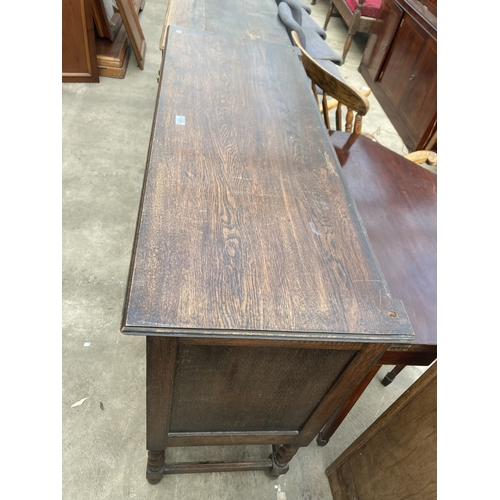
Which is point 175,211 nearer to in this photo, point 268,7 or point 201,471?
point 201,471

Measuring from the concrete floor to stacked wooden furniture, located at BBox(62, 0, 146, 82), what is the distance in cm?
43

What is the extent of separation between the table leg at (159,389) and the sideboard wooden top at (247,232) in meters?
0.10

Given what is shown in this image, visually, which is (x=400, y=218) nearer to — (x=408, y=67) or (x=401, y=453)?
(x=401, y=453)

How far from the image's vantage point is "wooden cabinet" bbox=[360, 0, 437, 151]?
2.67 meters

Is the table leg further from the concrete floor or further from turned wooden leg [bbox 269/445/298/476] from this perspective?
turned wooden leg [bbox 269/445/298/476]

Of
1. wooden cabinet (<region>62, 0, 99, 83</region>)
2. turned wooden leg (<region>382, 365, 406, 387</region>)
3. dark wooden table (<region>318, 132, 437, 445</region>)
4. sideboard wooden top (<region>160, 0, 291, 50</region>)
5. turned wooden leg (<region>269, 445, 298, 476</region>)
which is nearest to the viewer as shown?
dark wooden table (<region>318, 132, 437, 445</region>)

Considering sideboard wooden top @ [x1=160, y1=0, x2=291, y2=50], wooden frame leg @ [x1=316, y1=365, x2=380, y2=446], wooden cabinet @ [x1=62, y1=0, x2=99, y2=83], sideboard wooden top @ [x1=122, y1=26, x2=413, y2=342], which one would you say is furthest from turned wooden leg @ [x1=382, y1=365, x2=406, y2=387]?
wooden cabinet @ [x1=62, y1=0, x2=99, y2=83]

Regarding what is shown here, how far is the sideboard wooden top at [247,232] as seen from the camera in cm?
64

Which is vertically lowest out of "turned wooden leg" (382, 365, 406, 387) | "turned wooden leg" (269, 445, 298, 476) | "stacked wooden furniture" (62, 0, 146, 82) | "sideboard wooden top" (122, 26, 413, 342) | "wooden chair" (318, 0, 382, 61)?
"turned wooden leg" (382, 365, 406, 387)

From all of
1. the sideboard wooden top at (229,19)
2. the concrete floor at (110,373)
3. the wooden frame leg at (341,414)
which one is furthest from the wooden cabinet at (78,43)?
the wooden frame leg at (341,414)

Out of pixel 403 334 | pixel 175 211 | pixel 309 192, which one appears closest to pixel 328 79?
pixel 309 192

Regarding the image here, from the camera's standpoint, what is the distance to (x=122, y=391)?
1384 millimetres

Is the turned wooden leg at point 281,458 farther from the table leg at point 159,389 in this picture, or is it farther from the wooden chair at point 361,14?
the wooden chair at point 361,14

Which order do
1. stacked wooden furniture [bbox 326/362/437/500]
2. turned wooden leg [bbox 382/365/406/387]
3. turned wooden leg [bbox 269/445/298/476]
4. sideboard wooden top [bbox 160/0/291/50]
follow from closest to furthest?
1. stacked wooden furniture [bbox 326/362/437/500]
2. turned wooden leg [bbox 269/445/298/476]
3. turned wooden leg [bbox 382/365/406/387]
4. sideboard wooden top [bbox 160/0/291/50]
